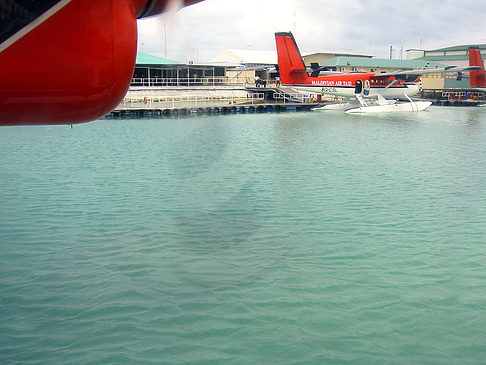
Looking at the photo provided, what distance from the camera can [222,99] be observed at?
4341 centimetres

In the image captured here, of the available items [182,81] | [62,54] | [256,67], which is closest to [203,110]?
[182,81]

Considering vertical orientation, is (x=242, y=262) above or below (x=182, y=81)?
below

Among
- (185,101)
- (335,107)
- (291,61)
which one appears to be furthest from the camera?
(185,101)

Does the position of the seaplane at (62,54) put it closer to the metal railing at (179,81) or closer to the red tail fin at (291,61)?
the red tail fin at (291,61)

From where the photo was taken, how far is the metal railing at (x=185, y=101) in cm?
3603

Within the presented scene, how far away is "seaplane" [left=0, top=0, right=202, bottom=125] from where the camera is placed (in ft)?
9.29

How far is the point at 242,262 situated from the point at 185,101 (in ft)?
116

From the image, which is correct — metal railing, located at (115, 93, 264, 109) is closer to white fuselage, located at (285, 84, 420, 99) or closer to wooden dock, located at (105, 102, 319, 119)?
wooden dock, located at (105, 102, 319, 119)

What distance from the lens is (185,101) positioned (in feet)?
133

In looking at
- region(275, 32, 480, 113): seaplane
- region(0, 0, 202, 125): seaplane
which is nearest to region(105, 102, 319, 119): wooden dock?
region(275, 32, 480, 113): seaplane

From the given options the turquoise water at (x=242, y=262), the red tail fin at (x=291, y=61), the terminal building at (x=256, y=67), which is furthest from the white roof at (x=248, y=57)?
the turquoise water at (x=242, y=262)

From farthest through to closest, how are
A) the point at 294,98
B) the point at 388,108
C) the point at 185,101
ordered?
the point at 294,98 → the point at 185,101 → the point at 388,108

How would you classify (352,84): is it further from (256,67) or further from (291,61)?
(256,67)

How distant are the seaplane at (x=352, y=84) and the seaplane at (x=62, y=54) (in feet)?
115
